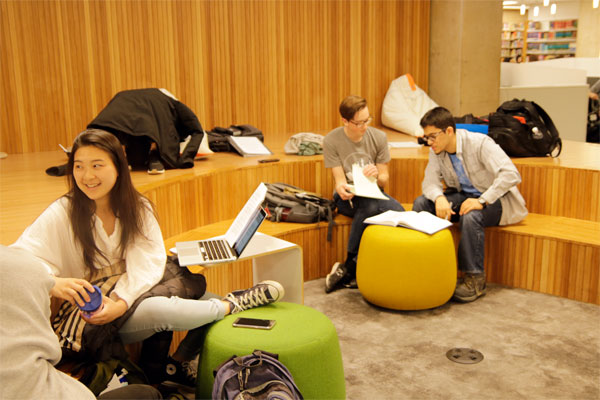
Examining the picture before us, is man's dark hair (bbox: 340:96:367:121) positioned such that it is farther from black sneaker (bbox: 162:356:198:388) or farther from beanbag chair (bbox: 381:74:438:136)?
beanbag chair (bbox: 381:74:438:136)

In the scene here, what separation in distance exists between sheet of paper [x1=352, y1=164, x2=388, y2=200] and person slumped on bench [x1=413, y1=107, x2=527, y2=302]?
0.35m

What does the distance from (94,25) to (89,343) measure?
3.93m

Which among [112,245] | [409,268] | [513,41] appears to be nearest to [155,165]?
[112,245]

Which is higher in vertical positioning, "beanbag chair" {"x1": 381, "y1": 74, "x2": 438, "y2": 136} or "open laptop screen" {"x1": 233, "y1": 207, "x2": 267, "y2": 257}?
"beanbag chair" {"x1": 381, "y1": 74, "x2": 438, "y2": 136}

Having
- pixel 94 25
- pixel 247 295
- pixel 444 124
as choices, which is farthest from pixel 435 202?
pixel 94 25

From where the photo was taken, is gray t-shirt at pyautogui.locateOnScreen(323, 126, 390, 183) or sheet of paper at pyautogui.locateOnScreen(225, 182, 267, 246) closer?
sheet of paper at pyautogui.locateOnScreen(225, 182, 267, 246)

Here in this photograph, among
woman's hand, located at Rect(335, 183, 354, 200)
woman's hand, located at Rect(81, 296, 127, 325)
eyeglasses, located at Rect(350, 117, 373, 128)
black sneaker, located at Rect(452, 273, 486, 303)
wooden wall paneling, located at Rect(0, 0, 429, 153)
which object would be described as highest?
wooden wall paneling, located at Rect(0, 0, 429, 153)

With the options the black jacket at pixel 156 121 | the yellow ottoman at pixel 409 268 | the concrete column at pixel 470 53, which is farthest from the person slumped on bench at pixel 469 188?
the concrete column at pixel 470 53

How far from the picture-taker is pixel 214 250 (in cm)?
276

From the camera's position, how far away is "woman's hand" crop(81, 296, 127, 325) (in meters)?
2.16

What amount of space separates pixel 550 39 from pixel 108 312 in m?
13.7

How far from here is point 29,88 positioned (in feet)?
17.0

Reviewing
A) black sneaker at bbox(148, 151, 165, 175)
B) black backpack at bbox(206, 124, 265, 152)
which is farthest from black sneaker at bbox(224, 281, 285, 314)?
black backpack at bbox(206, 124, 265, 152)

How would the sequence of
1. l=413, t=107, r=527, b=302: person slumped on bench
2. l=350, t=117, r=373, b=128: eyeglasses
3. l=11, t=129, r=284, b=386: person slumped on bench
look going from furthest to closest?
l=350, t=117, r=373, b=128: eyeglasses → l=413, t=107, r=527, b=302: person slumped on bench → l=11, t=129, r=284, b=386: person slumped on bench
